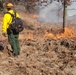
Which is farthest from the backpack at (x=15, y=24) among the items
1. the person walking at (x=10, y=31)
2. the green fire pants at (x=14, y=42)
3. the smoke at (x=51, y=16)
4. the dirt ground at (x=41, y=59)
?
the smoke at (x=51, y=16)

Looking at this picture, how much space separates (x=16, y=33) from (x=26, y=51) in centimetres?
104

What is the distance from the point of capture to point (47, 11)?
59.7m

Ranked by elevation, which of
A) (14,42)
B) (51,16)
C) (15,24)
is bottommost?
(51,16)

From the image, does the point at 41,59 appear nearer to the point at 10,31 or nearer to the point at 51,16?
the point at 10,31

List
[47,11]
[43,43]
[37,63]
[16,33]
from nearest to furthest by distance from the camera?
[37,63], [16,33], [43,43], [47,11]

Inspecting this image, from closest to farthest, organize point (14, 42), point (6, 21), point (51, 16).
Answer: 1. point (6, 21)
2. point (14, 42)
3. point (51, 16)

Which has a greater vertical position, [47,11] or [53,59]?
[53,59]

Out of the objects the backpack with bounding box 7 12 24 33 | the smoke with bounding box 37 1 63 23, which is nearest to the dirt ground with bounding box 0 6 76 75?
the backpack with bounding box 7 12 24 33

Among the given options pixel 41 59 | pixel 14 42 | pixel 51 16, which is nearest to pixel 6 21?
pixel 14 42

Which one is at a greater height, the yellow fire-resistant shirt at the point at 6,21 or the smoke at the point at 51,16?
the yellow fire-resistant shirt at the point at 6,21

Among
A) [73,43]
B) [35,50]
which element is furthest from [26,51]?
[73,43]

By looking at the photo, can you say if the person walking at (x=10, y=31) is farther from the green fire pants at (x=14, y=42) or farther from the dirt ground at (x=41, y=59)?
the dirt ground at (x=41, y=59)

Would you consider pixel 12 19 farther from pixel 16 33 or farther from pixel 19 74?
pixel 19 74

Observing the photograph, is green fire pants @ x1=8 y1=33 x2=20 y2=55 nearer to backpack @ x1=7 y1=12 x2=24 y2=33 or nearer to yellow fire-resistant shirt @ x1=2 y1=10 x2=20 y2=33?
backpack @ x1=7 y1=12 x2=24 y2=33
